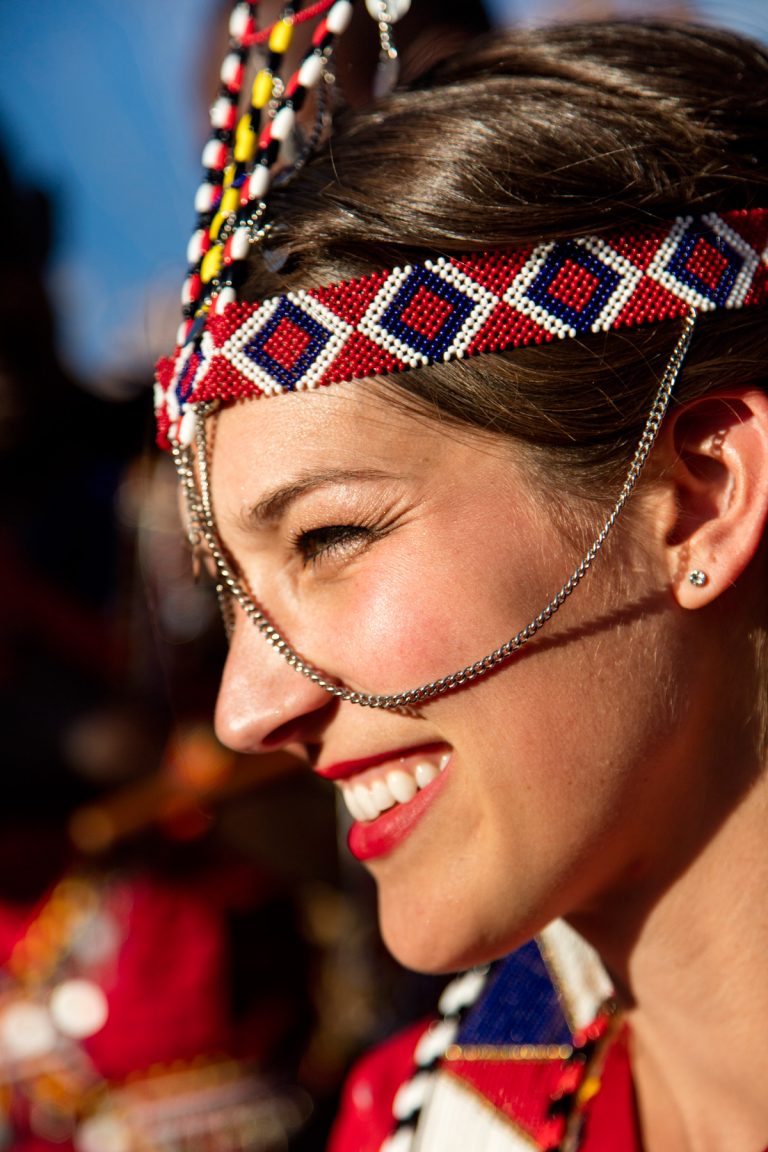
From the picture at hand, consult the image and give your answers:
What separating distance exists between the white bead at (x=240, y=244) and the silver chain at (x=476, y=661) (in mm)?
190

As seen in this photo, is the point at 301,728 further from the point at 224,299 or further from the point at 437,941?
the point at 224,299

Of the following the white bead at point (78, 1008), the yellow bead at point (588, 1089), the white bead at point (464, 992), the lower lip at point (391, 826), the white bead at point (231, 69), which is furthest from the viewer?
the white bead at point (78, 1008)

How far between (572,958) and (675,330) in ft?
3.10

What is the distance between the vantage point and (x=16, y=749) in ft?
11.1

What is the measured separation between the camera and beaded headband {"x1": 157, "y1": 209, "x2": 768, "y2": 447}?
144 cm

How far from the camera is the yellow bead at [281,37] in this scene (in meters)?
1.75

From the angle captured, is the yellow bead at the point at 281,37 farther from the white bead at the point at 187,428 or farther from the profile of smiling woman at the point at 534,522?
the white bead at the point at 187,428

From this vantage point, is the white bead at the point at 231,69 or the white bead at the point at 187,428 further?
the white bead at the point at 231,69

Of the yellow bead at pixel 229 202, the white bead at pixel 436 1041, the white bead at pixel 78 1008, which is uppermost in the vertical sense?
the yellow bead at pixel 229 202

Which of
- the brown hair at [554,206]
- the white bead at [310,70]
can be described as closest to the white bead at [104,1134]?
the brown hair at [554,206]

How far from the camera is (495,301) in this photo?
145 cm

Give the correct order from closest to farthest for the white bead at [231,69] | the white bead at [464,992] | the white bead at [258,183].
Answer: the white bead at [258,183], the white bead at [231,69], the white bead at [464,992]

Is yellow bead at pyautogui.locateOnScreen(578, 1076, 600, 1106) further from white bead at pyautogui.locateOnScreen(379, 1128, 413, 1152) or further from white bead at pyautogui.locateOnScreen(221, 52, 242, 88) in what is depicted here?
white bead at pyautogui.locateOnScreen(221, 52, 242, 88)

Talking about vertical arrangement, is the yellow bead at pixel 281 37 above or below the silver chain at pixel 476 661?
above
